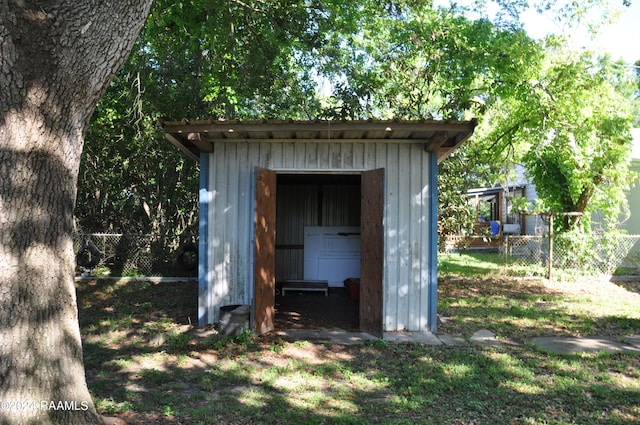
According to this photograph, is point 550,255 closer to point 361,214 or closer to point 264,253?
point 361,214

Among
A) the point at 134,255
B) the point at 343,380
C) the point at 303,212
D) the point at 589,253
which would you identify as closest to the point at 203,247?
the point at 343,380

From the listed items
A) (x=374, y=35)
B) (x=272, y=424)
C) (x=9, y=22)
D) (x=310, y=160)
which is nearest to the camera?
(x=9, y=22)

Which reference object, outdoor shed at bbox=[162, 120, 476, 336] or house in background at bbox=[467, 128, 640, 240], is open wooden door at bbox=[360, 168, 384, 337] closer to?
outdoor shed at bbox=[162, 120, 476, 336]

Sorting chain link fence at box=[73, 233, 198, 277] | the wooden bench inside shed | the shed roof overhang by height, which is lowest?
the wooden bench inside shed

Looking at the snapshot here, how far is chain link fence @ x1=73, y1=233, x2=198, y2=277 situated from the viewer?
34.3 ft

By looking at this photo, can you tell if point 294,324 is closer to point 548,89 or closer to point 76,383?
point 76,383

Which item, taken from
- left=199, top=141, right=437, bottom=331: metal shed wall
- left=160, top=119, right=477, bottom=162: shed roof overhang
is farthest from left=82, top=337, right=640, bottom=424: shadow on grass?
left=160, top=119, right=477, bottom=162: shed roof overhang

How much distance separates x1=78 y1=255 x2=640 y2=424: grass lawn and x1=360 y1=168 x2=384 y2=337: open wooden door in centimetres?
59

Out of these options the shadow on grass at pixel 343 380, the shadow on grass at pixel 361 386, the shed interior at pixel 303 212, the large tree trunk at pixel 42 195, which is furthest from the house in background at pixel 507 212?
the large tree trunk at pixel 42 195

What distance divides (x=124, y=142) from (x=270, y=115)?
386 cm

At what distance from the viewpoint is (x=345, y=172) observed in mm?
6441

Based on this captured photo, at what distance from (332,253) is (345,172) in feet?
14.5

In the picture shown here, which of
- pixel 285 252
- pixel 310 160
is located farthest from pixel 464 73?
pixel 285 252

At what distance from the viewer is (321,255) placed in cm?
1059
